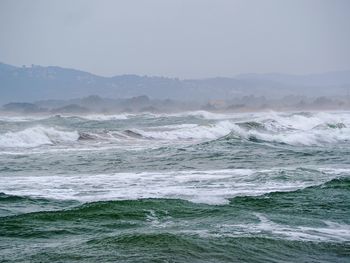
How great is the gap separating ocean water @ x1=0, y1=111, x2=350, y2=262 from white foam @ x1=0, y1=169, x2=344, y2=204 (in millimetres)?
26

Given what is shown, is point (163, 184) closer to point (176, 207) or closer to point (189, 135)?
point (176, 207)

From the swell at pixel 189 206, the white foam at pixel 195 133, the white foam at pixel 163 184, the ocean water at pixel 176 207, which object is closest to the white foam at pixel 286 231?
the ocean water at pixel 176 207

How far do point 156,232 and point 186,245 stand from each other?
927 mm

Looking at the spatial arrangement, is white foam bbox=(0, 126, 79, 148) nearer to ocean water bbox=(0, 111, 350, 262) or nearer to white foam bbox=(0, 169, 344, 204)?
ocean water bbox=(0, 111, 350, 262)

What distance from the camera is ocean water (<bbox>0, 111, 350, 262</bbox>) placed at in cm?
789

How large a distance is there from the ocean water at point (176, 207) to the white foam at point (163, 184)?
0.03 meters

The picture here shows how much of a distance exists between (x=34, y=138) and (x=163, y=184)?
61.4 feet

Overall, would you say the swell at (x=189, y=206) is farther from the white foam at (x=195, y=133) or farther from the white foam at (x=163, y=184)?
the white foam at (x=195, y=133)

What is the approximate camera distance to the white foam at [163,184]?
12.5m

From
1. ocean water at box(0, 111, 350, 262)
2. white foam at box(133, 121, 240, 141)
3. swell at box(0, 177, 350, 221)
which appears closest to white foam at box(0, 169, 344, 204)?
ocean water at box(0, 111, 350, 262)

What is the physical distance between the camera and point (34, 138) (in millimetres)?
31328

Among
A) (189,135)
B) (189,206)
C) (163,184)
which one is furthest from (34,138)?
(189,206)

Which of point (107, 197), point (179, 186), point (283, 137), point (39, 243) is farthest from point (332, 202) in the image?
point (283, 137)

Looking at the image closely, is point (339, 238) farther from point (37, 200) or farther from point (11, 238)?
point (37, 200)
